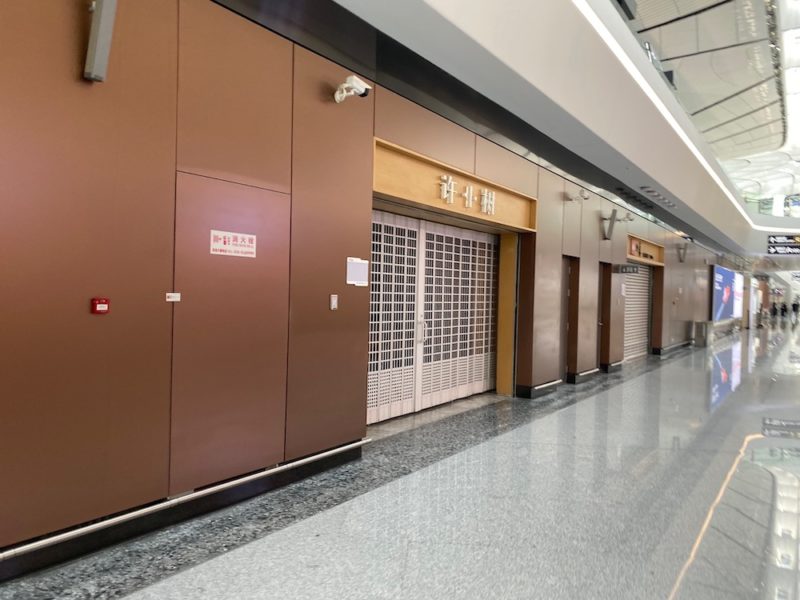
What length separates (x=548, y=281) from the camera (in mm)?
7328

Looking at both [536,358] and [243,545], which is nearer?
[243,545]

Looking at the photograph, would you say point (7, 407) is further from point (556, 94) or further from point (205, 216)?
point (556, 94)

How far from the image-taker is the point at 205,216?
308 cm

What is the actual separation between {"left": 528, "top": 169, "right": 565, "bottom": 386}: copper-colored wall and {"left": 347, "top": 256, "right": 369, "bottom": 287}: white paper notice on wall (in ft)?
11.3

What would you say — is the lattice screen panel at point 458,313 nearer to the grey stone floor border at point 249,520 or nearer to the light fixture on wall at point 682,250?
the grey stone floor border at point 249,520

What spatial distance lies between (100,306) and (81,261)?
25 cm

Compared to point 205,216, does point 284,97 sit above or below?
above

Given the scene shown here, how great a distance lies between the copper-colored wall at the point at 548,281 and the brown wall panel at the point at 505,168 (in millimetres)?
307

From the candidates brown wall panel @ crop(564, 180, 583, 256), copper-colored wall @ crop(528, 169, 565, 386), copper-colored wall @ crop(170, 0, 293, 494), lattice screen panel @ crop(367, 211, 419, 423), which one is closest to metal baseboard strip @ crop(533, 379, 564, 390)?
copper-colored wall @ crop(528, 169, 565, 386)

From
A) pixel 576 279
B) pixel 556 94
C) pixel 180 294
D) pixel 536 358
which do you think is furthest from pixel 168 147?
pixel 576 279

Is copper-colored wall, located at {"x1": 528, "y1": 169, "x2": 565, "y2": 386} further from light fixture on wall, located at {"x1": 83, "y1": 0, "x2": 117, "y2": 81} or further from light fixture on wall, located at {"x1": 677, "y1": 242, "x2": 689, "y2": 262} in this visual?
light fixture on wall, located at {"x1": 677, "y1": 242, "x2": 689, "y2": 262}

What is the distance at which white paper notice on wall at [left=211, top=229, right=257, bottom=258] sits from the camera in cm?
315

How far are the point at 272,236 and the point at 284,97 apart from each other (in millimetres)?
998

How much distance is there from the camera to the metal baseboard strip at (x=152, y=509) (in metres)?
2.37
